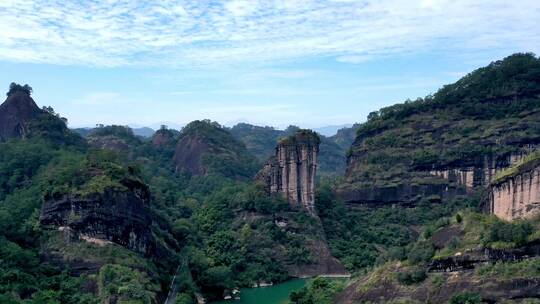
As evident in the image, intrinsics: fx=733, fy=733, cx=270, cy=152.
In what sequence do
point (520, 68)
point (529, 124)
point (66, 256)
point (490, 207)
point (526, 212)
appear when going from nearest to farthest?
point (526, 212) < point (490, 207) < point (66, 256) < point (529, 124) < point (520, 68)

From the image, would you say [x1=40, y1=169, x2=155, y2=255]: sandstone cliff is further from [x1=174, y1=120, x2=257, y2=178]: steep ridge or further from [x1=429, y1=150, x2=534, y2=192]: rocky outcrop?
[x1=174, y1=120, x2=257, y2=178]: steep ridge

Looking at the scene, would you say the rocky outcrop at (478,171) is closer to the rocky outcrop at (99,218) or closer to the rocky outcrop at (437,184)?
the rocky outcrop at (437,184)

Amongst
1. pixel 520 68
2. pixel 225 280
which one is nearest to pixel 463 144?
pixel 520 68

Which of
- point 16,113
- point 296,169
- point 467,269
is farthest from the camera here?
point 16,113

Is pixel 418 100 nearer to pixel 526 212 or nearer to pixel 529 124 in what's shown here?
pixel 529 124

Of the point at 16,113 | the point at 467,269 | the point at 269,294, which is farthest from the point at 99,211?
the point at 16,113

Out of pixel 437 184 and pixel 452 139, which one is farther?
pixel 452 139

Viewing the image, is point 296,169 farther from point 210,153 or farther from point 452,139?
point 210,153
